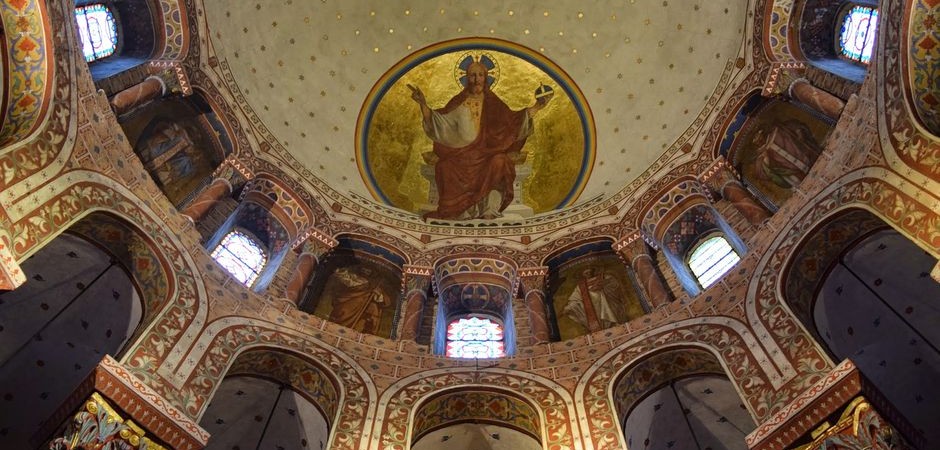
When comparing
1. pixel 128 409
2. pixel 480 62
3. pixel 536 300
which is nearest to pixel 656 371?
pixel 536 300

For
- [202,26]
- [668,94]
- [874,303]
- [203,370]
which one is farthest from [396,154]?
[874,303]

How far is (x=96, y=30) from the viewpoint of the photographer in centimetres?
1575

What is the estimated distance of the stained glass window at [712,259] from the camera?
50.2 ft

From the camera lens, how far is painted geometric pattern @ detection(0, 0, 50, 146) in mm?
9984

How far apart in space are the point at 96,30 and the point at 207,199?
4.26 m

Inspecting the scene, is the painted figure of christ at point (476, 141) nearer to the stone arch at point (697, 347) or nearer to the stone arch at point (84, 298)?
the stone arch at point (697, 347)

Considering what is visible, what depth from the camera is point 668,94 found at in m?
19.7

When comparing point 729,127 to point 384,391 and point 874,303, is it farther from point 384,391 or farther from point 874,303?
point 384,391

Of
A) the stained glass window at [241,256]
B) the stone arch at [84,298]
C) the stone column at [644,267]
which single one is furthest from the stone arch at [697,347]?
the stone arch at [84,298]

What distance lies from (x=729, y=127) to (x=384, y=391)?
32.5 ft

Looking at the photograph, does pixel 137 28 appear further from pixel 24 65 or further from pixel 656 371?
pixel 656 371

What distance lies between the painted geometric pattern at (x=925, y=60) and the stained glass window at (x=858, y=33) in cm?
558

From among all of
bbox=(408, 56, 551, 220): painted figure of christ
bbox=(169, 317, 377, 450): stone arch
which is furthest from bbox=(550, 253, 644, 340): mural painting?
bbox=(169, 317, 377, 450): stone arch

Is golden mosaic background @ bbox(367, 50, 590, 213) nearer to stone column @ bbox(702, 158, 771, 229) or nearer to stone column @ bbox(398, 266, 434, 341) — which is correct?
stone column @ bbox(398, 266, 434, 341)
